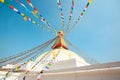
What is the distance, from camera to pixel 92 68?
660 cm

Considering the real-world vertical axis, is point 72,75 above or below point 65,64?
below

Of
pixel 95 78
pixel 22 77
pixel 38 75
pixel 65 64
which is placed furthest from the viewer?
pixel 65 64

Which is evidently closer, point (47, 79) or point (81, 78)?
point (81, 78)

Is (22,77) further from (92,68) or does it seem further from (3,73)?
(92,68)

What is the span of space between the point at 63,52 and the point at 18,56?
238 inches

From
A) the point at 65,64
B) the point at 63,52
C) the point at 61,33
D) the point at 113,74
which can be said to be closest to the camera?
the point at 113,74

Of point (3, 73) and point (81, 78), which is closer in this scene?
point (81, 78)

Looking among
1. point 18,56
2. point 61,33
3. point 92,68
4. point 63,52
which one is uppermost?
point 61,33

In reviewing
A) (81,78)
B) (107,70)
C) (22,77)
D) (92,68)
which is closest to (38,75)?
(22,77)

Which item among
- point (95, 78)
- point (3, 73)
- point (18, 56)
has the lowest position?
point (95, 78)

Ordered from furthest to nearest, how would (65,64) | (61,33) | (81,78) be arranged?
1. (61,33)
2. (65,64)
3. (81,78)

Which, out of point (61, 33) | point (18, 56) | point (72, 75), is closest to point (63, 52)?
point (61, 33)

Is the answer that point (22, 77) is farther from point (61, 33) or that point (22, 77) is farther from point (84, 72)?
point (61, 33)

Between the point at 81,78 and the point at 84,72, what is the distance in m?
0.34
